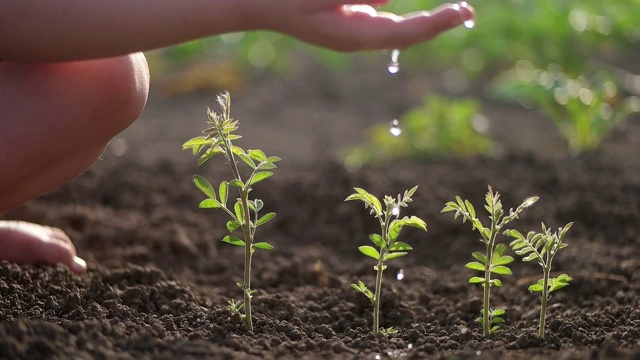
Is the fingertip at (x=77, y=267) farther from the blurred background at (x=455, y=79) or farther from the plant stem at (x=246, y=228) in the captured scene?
the blurred background at (x=455, y=79)

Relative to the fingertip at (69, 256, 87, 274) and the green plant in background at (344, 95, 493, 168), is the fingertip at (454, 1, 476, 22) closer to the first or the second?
the fingertip at (69, 256, 87, 274)

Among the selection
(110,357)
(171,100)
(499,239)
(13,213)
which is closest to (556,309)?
(499,239)

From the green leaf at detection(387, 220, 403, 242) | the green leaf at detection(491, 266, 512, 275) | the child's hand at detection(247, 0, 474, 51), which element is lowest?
the green leaf at detection(491, 266, 512, 275)

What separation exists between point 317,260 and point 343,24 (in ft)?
3.86

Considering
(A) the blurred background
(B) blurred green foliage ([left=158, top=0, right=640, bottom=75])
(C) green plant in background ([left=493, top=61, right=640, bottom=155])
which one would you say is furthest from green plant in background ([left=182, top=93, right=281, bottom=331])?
(B) blurred green foliage ([left=158, top=0, right=640, bottom=75])

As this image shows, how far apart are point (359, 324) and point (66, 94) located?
2.81ft

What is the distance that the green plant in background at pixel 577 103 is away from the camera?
3.97 meters

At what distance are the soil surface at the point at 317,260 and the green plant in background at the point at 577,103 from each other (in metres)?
0.11

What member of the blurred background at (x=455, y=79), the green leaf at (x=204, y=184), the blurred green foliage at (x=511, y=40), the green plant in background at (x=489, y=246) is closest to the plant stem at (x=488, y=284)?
the green plant in background at (x=489, y=246)

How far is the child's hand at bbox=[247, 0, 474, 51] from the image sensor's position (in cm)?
176

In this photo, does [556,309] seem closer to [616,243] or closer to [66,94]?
[616,243]

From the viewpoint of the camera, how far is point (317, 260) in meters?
2.80

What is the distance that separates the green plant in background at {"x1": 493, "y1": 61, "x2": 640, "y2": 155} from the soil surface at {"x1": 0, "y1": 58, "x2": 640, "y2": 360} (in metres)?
0.11

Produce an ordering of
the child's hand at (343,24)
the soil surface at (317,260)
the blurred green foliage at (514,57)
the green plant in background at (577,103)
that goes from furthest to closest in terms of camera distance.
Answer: the blurred green foliage at (514,57) → the green plant in background at (577,103) → the soil surface at (317,260) → the child's hand at (343,24)
